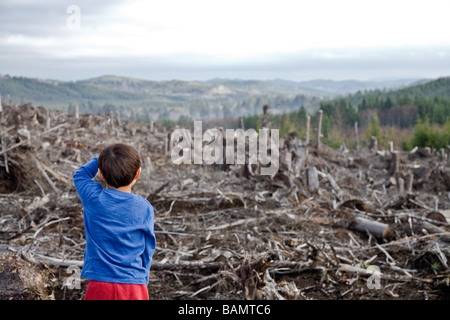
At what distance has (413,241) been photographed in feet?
17.7

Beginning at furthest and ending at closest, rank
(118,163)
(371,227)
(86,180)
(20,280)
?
(371,227), (20,280), (86,180), (118,163)

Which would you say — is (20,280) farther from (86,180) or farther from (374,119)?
(374,119)

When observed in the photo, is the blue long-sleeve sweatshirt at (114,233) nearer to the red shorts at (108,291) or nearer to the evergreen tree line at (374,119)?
the red shorts at (108,291)

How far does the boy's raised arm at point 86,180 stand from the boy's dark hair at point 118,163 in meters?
0.16

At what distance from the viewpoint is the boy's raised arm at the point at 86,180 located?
2.26 meters

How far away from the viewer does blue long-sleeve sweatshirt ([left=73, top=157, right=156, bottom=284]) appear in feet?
7.20

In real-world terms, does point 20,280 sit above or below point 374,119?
above

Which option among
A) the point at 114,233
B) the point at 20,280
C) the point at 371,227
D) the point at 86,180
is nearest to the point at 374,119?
the point at 371,227

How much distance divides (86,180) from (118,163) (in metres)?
0.34

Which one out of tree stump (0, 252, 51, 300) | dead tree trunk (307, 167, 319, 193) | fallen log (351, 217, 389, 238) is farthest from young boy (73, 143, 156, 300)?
dead tree trunk (307, 167, 319, 193)

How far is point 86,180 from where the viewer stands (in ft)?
7.66
